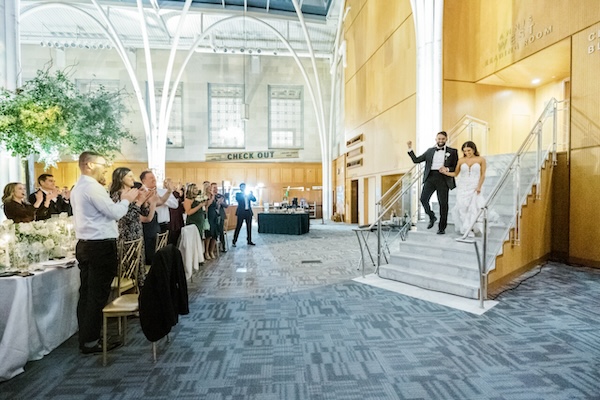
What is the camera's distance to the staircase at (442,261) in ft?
14.8

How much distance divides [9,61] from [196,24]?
13300 mm

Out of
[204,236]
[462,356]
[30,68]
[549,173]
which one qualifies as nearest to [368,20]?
[549,173]

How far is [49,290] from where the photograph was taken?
2928 millimetres

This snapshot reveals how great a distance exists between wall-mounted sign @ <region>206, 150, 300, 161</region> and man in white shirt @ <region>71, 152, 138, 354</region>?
54.3 feet

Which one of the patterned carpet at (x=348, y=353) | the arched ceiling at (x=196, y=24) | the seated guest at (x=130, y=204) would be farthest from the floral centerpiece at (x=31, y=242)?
the arched ceiling at (x=196, y=24)

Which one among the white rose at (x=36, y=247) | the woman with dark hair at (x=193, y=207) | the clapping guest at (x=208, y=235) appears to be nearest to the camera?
the white rose at (x=36, y=247)

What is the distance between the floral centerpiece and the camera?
2830 mm

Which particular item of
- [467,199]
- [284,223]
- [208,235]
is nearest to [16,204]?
[208,235]

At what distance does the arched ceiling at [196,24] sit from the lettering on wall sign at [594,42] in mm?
11657

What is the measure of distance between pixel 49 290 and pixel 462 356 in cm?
348

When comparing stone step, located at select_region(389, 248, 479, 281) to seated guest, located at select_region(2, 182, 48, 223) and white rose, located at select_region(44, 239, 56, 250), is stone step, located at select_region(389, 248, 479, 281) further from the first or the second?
seated guest, located at select_region(2, 182, 48, 223)

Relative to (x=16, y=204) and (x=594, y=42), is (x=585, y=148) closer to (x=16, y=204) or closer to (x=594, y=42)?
(x=594, y=42)

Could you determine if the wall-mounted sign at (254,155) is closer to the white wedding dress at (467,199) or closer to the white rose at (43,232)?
the white wedding dress at (467,199)

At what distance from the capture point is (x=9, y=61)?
5.54 m
